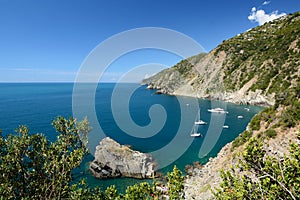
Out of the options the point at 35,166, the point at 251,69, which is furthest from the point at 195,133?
the point at 251,69

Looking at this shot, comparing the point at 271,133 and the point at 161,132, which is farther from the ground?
the point at 271,133

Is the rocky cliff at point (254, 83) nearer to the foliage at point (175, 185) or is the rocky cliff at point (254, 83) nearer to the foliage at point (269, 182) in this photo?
the foliage at point (175, 185)

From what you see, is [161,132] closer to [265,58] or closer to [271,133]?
[271,133]

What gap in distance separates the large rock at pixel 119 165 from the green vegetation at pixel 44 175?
19.1 meters

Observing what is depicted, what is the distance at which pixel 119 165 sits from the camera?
96.3 ft

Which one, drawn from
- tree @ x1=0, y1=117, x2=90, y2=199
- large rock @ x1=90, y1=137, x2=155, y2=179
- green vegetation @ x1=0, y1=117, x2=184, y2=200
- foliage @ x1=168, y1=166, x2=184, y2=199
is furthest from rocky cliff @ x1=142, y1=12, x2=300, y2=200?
tree @ x1=0, y1=117, x2=90, y2=199

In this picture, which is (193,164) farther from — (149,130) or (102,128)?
(102,128)

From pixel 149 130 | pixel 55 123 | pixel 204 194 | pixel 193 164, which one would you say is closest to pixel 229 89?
pixel 149 130

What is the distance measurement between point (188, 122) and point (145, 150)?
25.2 m

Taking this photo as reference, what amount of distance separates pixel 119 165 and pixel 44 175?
66.5ft

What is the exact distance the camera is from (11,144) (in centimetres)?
941

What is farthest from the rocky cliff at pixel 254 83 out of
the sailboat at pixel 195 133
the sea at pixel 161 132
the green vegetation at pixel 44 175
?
the sailboat at pixel 195 133

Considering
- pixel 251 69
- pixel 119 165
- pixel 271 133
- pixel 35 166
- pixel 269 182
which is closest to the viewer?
pixel 269 182

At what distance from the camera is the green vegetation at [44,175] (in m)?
8.89
